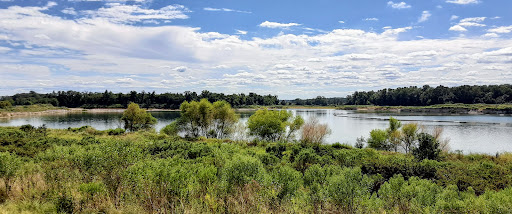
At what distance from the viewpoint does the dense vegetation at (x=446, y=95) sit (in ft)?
437

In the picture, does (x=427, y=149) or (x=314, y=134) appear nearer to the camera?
(x=427, y=149)

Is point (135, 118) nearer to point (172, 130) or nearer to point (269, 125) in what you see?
point (172, 130)

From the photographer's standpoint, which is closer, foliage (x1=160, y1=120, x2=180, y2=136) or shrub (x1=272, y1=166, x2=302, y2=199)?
shrub (x1=272, y1=166, x2=302, y2=199)

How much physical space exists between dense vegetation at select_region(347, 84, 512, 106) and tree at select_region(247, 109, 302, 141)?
392ft

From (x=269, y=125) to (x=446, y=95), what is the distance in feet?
420

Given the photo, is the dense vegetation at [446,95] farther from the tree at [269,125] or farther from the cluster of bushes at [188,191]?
the cluster of bushes at [188,191]

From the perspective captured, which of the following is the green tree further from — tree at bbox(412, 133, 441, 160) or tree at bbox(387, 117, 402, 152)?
tree at bbox(387, 117, 402, 152)

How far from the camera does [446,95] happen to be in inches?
5625

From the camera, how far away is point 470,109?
114875 mm

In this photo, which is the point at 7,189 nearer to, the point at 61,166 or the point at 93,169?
the point at 61,166

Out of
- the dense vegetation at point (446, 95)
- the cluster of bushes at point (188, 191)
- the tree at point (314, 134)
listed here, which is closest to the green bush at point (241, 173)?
the cluster of bushes at point (188, 191)

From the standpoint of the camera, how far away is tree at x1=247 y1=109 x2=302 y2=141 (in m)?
53.2

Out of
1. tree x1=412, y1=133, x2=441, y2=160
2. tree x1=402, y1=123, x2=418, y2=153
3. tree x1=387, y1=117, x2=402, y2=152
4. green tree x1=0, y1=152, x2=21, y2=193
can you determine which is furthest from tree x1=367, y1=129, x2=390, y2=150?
green tree x1=0, y1=152, x2=21, y2=193

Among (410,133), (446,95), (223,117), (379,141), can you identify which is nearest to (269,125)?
(223,117)
